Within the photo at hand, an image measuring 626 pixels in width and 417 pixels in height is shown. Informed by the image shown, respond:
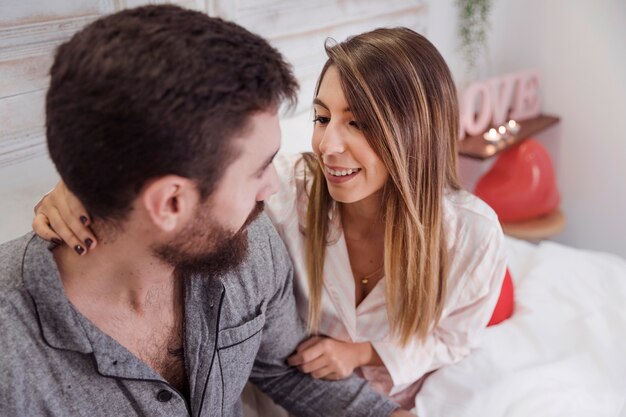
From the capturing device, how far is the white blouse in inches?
50.1

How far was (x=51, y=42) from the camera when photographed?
117 cm

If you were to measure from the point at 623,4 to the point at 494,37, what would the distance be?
517mm

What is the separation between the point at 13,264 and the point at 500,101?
206 cm

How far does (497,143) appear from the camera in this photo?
231 cm

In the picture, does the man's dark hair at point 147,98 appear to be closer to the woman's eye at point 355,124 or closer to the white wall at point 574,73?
the woman's eye at point 355,124

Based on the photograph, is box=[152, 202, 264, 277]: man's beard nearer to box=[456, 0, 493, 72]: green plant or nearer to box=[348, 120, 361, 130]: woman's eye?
box=[348, 120, 361, 130]: woman's eye

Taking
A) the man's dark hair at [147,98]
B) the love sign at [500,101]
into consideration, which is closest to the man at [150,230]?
the man's dark hair at [147,98]

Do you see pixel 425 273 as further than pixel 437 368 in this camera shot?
No

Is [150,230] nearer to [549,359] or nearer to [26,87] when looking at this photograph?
[26,87]

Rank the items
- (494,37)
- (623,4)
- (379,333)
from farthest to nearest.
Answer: (494,37) → (623,4) → (379,333)

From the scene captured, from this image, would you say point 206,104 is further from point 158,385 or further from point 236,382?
point 236,382

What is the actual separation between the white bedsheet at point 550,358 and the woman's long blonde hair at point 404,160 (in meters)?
0.16

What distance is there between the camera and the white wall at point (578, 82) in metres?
2.39

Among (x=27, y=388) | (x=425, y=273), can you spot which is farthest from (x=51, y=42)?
(x=425, y=273)
